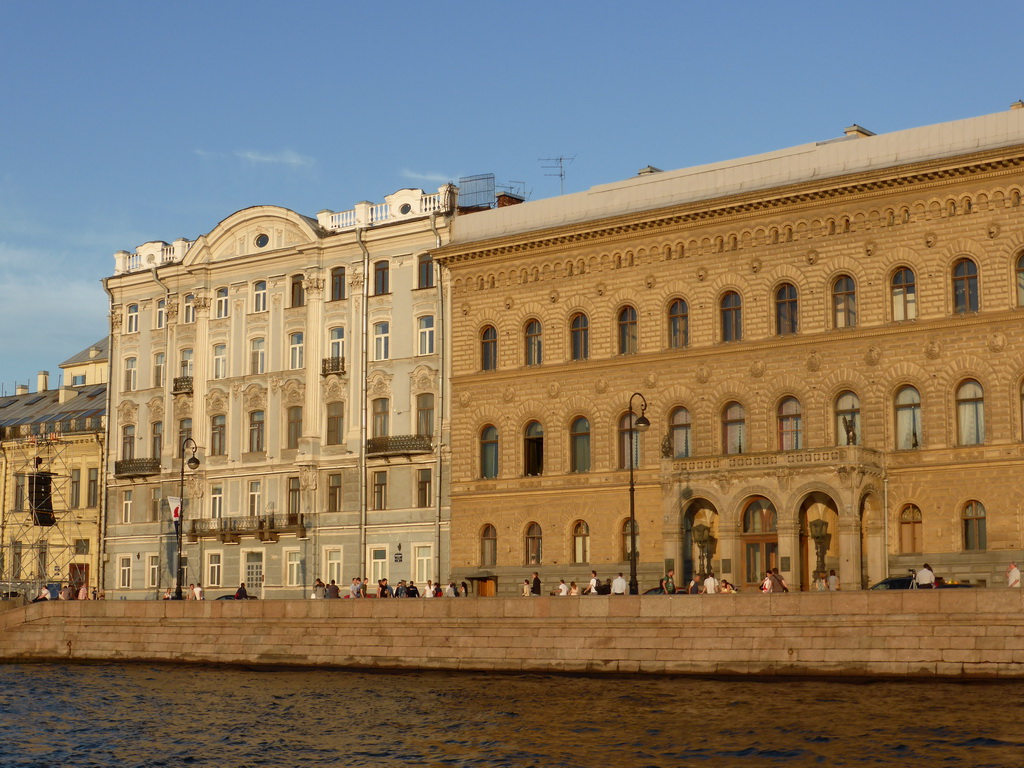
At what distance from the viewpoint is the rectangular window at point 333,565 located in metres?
59.4

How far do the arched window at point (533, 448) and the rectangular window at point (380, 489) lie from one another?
21.8 feet

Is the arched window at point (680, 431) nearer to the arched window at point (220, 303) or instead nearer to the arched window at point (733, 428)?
the arched window at point (733, 428)

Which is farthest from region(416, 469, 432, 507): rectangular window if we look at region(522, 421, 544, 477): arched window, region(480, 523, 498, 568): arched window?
region(522, 421, 544, 477): arched window

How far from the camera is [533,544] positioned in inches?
2135

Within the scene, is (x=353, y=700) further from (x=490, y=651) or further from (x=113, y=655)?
(x=113, y=655)

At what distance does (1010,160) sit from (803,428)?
10286mm

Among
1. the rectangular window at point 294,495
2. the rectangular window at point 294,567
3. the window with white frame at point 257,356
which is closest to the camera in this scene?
the rectangular window at point 294,567

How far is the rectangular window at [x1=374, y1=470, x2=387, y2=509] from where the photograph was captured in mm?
58469

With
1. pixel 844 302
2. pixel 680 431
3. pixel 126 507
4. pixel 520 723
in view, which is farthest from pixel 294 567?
pixel 520 723

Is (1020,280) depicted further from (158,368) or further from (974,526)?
(158,368)

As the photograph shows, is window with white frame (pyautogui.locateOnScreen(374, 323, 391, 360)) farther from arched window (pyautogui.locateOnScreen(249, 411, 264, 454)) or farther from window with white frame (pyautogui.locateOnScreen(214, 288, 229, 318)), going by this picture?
window with white frame (pyautogui.locateOnScreen(214, 288, 229, 318))

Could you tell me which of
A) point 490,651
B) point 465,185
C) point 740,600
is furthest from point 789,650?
point 465,185

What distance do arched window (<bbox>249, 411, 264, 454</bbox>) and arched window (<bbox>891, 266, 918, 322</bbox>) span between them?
27.3 metres

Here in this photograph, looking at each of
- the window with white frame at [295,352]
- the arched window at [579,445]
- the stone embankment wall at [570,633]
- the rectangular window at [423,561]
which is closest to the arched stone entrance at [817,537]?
the arched window at [579,445]
